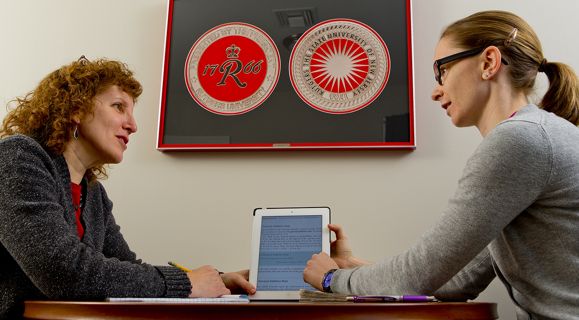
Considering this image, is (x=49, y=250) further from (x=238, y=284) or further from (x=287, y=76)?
(x=287, y=76)

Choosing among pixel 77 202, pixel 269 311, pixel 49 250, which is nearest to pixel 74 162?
pixel 77 202

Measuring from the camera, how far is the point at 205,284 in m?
1.14

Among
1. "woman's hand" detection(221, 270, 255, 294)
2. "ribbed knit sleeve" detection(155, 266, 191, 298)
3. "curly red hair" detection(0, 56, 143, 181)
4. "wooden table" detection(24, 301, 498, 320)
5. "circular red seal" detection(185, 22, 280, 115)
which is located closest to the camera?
"wooden table" detection(24, 301, 498, 320)

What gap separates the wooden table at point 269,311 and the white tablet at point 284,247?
1.84ft

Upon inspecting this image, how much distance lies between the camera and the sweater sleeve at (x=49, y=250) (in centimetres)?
97

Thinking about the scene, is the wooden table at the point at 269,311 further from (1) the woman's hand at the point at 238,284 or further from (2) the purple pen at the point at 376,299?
(1) the woman's hand at the point at 238,284

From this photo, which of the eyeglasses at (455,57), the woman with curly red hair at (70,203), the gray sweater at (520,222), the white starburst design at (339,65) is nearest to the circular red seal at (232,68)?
the white starburst design at (339,65)

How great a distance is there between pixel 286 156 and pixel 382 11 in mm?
583

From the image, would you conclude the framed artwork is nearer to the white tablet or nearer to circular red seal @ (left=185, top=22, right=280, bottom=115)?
circular red seal @ (left=185, top=22, right=280, bottom=115)

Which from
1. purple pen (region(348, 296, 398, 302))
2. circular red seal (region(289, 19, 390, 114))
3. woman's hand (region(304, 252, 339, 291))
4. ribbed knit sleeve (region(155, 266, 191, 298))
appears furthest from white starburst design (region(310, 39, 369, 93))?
purple pen (region(348, 296, 398, 302))

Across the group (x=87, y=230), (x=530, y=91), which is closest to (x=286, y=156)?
(x=87, y=230)

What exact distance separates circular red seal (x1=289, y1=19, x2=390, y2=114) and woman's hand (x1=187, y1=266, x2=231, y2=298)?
2.52ft

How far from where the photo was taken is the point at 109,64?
1.40 metres

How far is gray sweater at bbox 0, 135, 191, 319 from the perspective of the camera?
972mm
